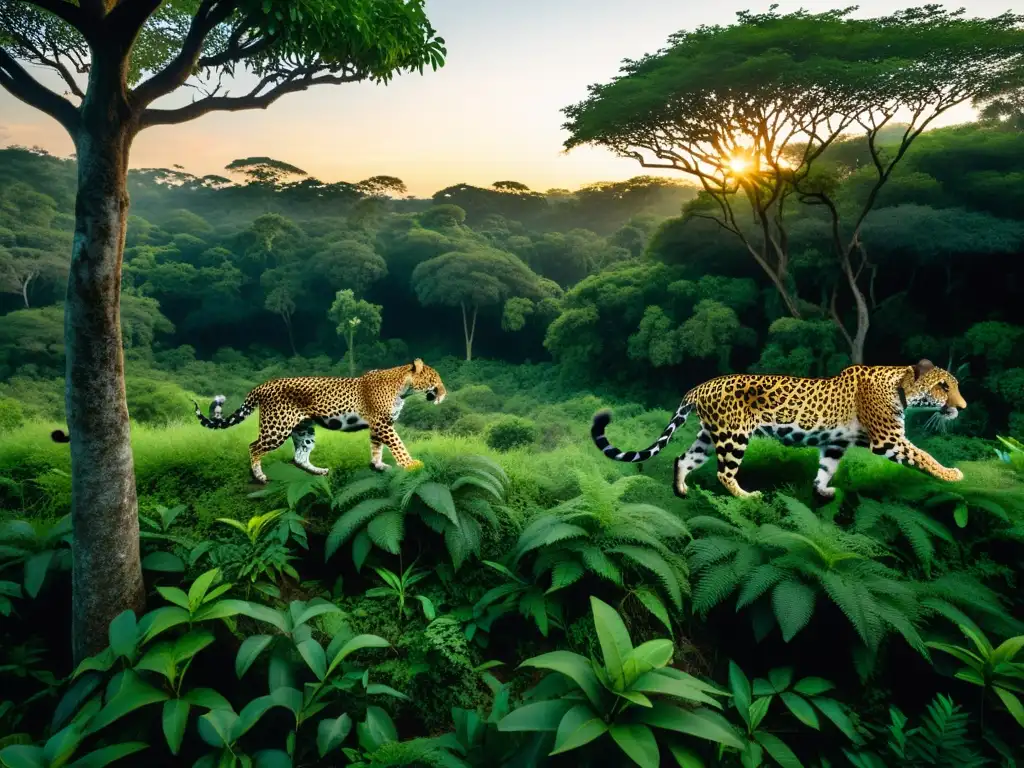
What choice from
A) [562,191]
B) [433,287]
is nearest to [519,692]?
[433,287]

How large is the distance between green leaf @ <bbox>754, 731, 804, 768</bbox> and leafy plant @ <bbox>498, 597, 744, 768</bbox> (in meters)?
0.63

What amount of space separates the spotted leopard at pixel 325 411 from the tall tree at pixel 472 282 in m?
12.3

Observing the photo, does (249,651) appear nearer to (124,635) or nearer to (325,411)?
(124,635)

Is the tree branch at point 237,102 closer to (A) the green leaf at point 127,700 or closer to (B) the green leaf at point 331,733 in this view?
(A) the green leaf at point 127,700

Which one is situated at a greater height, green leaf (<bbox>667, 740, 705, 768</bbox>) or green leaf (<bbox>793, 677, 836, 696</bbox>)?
green leaf (<bbox>667, 740, 705, 768</bbox>)

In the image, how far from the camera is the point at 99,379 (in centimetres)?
352

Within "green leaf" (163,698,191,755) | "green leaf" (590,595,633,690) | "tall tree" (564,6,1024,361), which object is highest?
"tall tree" (564,6,1024,361)

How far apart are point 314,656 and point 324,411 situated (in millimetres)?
2416

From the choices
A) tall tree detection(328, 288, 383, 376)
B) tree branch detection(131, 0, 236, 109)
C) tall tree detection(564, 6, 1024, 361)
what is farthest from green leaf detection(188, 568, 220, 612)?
tall tree detection(564, 6, 1024, 361)

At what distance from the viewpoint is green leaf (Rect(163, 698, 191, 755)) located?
8.88 ft

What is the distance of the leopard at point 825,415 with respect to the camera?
4.75m

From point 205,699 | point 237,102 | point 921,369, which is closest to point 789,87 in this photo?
point 921,369

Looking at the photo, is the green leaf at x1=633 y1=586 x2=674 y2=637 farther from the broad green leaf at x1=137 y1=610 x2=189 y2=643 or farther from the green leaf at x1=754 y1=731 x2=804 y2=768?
the broad green leaf at x1=137 y1=610 x2=189 y2=643

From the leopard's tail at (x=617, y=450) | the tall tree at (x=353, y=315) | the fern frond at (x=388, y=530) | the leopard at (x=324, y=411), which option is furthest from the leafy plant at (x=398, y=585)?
the tall tree at (x=353, y=315)
